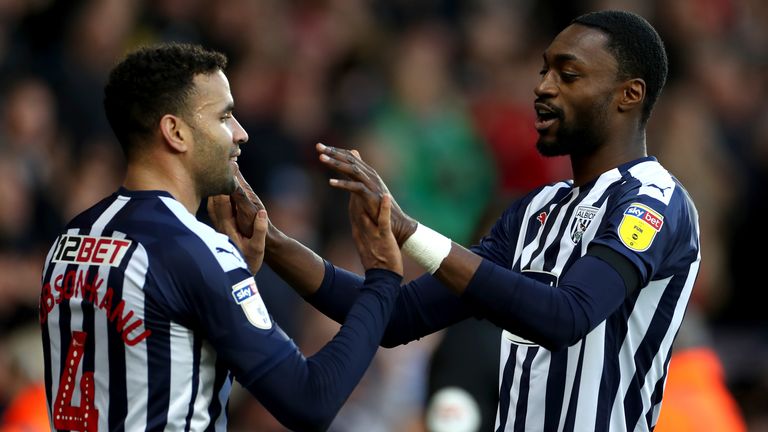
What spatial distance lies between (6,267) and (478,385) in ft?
11.4

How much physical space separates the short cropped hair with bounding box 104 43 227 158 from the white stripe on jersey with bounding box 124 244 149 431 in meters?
0.44

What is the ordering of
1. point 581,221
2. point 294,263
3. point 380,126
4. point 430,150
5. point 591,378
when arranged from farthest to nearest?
1. point 380,126
2. point 430,150
3. point 294,263
4. point 581,221
5. point 591,378

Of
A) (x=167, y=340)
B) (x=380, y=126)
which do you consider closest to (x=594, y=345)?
(x=167, y=340)

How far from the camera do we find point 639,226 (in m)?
3.83

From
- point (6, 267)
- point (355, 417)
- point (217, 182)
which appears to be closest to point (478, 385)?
point (217, 182)

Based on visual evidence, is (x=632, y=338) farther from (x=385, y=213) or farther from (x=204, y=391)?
(x=204, y=391)

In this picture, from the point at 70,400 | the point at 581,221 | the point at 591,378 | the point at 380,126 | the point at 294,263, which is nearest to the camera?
the point at 70,400

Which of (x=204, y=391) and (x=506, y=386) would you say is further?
(x=506, y=386)

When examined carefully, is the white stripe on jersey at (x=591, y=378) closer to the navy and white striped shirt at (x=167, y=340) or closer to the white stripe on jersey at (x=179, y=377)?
the navy and white striped shirt at (x=167, y=340)

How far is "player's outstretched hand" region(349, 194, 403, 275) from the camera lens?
150 inches

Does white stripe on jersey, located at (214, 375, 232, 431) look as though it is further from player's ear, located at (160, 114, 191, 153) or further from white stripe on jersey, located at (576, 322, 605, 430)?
white stripe on jersey, located at (576, 322, 605, 430)

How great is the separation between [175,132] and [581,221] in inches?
51.2

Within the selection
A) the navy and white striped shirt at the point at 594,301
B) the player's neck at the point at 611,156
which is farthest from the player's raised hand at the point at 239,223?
the player's neck at the point at 611,156

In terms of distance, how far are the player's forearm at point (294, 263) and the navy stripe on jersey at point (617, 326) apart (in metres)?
0.75
